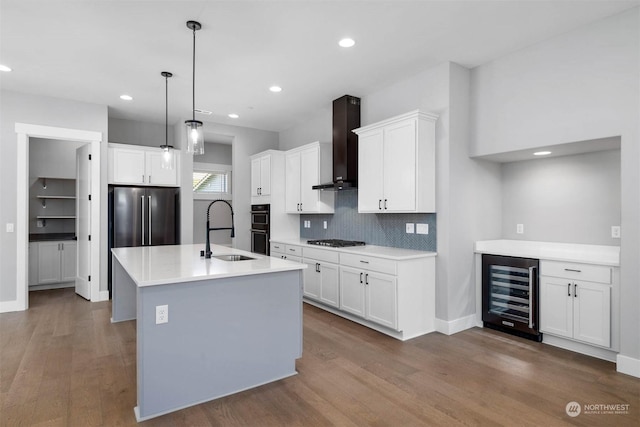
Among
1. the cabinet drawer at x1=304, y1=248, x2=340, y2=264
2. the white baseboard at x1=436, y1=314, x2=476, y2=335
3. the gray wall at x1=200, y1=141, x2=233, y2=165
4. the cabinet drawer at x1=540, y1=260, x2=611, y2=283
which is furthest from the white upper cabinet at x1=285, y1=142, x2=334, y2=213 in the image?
the cabinet drawer at x1=540, y1=260, x2=611, y2=283

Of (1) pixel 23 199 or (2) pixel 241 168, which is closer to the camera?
(1) pixel 23 199

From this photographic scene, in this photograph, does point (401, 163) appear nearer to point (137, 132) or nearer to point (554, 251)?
point (554, 251)

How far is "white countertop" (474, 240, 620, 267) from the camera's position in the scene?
3.10 meters

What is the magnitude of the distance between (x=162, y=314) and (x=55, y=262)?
192 inches

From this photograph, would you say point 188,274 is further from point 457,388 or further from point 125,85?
point 125,85

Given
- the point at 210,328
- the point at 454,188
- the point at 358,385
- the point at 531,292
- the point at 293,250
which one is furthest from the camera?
the point at 293,250

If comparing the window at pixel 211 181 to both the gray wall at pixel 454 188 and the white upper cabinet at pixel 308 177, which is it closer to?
the white upper cabinet at pixel 308 177

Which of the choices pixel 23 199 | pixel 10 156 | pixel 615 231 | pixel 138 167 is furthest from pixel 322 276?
pixel 10 156

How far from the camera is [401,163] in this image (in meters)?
3.79

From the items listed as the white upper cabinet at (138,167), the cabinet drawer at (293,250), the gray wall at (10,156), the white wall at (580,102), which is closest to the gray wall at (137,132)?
the white upper cabinet at (138,167)

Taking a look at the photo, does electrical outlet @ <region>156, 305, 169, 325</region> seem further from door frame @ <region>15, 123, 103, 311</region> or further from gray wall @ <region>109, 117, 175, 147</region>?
gray wall @ <region>109, 117, 175, 147</region>

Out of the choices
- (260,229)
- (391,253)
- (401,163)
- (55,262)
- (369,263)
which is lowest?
(55,262)

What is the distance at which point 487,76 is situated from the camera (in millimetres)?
3770

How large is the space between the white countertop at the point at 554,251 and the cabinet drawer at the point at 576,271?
0.05 m
